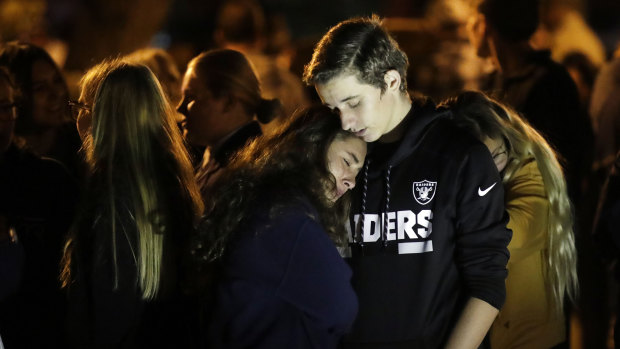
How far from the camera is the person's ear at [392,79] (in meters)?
3.10

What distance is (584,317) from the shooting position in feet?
19.2

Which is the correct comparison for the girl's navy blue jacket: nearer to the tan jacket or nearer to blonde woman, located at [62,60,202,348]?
blonde woman, located at [62,60,202,348]

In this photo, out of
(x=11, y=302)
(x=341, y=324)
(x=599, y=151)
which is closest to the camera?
(x=341, y=324)

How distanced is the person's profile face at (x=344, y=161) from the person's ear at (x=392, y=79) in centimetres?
23

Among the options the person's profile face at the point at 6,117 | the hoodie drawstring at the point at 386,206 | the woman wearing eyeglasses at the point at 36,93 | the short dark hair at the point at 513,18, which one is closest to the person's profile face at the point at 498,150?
the hoodie drawstring at the point at 386,206

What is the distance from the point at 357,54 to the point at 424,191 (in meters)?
0.53

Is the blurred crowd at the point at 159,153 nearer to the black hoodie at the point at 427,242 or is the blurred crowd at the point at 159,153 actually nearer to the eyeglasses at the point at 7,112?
the eyeglasses at the point at 7,112

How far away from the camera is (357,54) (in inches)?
120

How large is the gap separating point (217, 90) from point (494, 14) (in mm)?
1756

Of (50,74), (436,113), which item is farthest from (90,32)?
(436,113)

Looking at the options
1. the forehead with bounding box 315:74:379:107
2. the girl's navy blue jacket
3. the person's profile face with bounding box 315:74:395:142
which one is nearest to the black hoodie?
the person's profile face with bounding box 315:74:395:142

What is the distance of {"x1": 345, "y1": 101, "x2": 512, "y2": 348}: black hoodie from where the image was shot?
305 cm

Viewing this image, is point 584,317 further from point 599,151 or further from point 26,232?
point 26,232

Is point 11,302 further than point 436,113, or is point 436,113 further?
point 11,302
